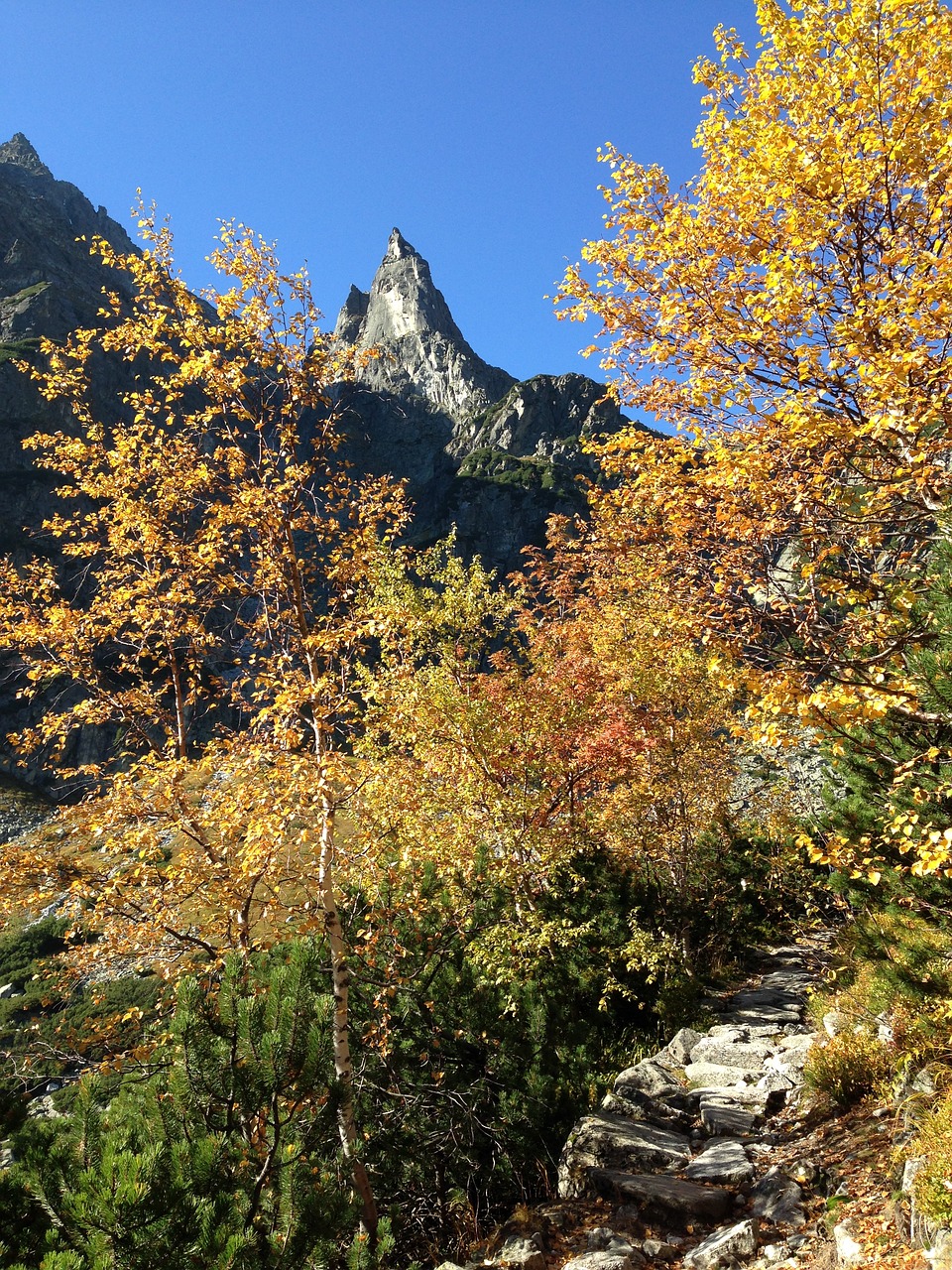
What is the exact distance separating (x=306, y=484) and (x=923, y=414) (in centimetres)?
544

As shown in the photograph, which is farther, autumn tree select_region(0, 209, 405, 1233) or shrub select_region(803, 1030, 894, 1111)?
shrub select_region(803, 1030, 894, 1111)

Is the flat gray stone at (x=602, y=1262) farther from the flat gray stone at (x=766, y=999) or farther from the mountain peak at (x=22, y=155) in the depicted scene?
the mountain peak at (x=22, y=155)

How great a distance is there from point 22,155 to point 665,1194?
258126 millimetres

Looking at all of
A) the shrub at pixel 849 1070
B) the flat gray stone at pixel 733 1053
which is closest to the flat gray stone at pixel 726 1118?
the shrub at pixel 849 1070

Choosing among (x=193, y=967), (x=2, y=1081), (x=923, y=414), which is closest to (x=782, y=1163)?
(x=193, y=967)

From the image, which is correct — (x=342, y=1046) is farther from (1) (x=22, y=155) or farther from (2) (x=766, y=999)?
(1) (x=22, y=155)

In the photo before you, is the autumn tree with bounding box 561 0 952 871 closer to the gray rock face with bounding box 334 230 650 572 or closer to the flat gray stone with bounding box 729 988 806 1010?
the flat gray stone with bounding box 729 988 806 1010

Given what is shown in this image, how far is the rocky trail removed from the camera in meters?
5.70

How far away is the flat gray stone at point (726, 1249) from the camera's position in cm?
539

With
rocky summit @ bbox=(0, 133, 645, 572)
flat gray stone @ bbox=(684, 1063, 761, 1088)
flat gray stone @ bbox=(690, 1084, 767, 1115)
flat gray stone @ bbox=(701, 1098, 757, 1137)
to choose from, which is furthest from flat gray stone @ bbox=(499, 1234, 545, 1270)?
rocky summit @ bbox=(0, 133, 645, 572)

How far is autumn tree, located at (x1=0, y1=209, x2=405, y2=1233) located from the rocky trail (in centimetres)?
210

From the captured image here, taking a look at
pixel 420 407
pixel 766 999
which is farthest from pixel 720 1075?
pixel 420 407

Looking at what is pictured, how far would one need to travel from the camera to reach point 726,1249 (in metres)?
5.46

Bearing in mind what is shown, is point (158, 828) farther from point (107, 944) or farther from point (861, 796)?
point (861, 796)
